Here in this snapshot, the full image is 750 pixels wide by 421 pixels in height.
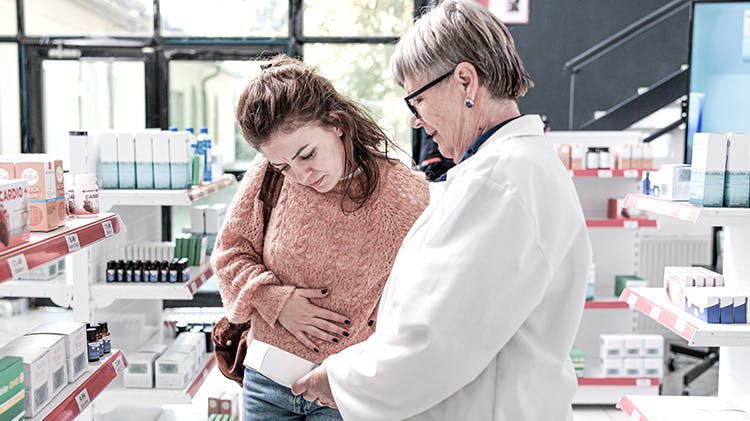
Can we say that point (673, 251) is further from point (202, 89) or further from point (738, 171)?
point (202, 89)

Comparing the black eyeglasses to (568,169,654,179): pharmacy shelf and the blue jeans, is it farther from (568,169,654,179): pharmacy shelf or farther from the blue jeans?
(568,169,654,179): pharmacy shelf

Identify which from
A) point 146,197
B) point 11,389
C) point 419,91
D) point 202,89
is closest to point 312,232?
point 419,91

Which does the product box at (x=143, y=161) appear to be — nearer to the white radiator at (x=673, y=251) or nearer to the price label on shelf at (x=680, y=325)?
the price label on shelf at (x=680, y=325)

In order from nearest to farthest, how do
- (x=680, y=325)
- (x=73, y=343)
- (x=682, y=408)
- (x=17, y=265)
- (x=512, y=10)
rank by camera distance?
1. (x=17, y=265)
2. (x=73, y=343)
3. (x=680, y=325)
4. (x=682, y=408)
5. (x=512, y=10)

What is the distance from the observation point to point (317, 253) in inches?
79.4

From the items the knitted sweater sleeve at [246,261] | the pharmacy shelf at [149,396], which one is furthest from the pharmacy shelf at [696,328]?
the pharmacy shelf at [149,396]

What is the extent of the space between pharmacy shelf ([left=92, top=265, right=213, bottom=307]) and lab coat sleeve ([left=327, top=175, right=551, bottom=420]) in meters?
2.51

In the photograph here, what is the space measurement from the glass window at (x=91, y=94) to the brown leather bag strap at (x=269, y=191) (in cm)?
539

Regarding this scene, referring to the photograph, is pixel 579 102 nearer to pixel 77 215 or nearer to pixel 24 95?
pixel 24 95

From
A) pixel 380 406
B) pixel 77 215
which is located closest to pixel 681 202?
pixel 380 406

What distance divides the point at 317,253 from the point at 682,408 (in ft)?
6.26

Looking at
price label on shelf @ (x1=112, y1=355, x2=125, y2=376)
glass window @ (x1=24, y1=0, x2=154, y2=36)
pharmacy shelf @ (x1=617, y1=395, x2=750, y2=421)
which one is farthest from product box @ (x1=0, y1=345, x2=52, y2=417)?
glass window @ (x1=24, y1=0, x2=154, y2=36)

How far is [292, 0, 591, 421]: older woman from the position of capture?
1.31 metres

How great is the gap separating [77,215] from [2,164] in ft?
1.23
